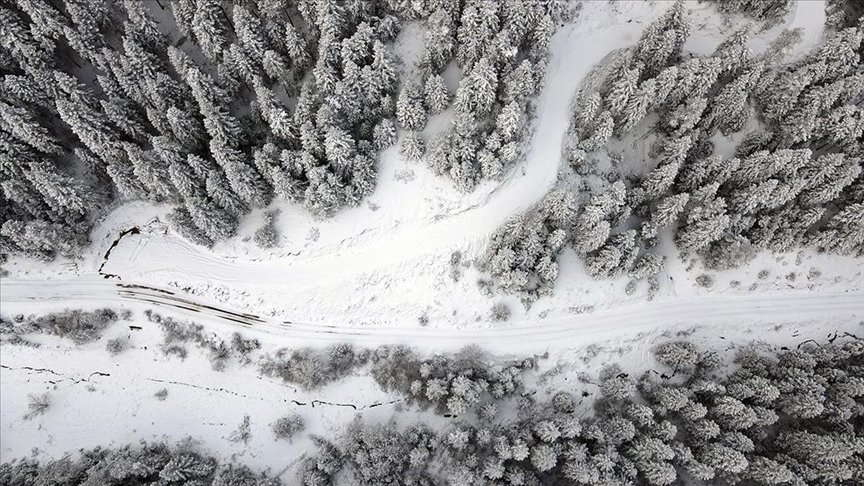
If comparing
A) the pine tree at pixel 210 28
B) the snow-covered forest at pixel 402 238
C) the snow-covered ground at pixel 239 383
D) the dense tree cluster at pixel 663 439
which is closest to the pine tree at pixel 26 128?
the snow-covered forest at pixel 402 238

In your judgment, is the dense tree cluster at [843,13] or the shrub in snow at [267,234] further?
the dense tree cluster at [843,13]

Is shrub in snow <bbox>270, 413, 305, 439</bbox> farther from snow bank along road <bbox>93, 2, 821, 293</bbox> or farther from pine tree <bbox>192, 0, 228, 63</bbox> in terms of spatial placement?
pine tree <bbox>192, 0, 228, 63</bbox>

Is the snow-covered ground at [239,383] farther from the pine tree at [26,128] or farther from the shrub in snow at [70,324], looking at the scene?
the pine tree at [26,128]

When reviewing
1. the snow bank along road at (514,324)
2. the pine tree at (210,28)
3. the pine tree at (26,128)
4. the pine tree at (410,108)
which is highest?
the pine tree at (210,28)

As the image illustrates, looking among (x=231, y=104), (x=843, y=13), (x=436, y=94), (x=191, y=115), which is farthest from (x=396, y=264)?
(x=843, y=13)

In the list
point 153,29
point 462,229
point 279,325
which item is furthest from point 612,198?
point 153,29

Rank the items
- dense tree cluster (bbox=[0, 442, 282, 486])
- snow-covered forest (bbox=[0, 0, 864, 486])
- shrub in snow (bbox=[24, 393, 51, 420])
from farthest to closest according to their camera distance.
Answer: shrub in snow (bbox=[24, 393, 51, 420])
snow-covered forest (bbox=[0, 0, 864, 486])
dense tree cluster (bbox=[0, 442, 282, 486])

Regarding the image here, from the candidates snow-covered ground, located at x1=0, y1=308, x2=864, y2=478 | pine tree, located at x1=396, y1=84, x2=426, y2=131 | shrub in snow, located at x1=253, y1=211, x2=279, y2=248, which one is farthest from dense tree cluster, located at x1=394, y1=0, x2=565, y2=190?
snow-covered ground, located at x1=0, y1=308, x2=864, y2=478
